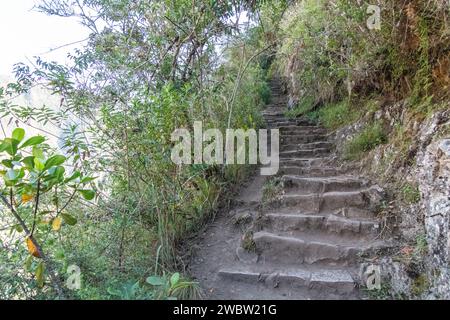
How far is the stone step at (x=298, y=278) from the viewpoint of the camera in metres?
2.04

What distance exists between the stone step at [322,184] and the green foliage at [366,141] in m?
0.46

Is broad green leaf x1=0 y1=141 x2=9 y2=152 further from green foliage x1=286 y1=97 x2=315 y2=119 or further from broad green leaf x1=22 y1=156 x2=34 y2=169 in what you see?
green foliage x1=286 y1=97 x2=315 y2=119

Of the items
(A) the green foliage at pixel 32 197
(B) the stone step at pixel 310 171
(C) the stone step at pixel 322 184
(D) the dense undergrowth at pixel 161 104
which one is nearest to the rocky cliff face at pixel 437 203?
(D) the dense undergrowth at pixel 161 104

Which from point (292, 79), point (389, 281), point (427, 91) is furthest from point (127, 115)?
point (292, 79)

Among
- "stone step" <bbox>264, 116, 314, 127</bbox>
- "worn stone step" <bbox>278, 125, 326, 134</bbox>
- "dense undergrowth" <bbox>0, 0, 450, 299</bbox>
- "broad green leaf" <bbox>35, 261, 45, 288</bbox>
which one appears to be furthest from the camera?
Answer: "stone step" <bbox>264, 116, 314, 127</bbox>

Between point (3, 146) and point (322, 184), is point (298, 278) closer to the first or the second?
point (322, 184)

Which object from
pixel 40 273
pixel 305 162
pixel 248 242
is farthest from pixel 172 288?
pixel 305 162

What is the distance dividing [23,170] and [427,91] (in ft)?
10.9

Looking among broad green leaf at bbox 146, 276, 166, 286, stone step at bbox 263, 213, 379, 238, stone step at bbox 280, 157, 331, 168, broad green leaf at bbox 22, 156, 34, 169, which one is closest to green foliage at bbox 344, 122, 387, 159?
stone step at bbox 280, 157, 331, 168

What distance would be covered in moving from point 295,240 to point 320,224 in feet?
1.11

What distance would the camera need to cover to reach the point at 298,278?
216cm

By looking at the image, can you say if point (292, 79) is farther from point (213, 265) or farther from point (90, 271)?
point (90, 271)

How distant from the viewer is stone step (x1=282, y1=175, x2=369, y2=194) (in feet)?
9.78

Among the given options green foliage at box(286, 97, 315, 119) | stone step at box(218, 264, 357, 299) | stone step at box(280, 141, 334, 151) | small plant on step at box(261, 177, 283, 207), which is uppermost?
green foliage at box(286, 97, 315, 119)
